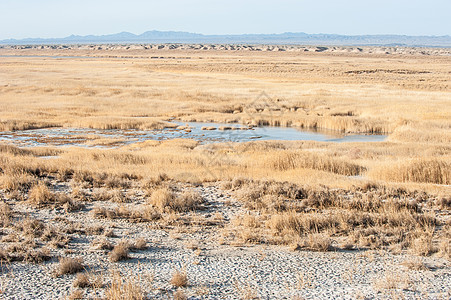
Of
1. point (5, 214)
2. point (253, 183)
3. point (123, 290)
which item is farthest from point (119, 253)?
point (253, 183)

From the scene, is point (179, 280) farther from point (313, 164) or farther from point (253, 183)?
point (313, 164)

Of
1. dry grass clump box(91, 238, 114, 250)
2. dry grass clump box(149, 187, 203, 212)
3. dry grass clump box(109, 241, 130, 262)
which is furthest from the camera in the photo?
dry grass clump box(149, 187, 203, 212)

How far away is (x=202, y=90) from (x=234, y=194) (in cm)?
3846

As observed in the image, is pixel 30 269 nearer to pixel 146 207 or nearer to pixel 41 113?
pixel 146 207

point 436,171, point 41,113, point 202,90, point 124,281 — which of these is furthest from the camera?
point 202,90

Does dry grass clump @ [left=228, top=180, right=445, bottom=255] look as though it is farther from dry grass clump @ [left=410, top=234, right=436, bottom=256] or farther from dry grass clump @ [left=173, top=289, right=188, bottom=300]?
dry grass clump @ [left=173, top=289, right=188, bottom=300]

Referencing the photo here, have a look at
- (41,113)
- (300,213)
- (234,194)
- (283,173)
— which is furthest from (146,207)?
(41,113)

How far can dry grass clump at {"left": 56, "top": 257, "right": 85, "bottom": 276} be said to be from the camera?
8.42m

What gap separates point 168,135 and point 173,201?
735 inches

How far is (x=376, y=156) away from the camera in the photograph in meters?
22.7

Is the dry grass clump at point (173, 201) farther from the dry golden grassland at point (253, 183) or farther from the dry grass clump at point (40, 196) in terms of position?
the dry grass clump at point (40, 196)

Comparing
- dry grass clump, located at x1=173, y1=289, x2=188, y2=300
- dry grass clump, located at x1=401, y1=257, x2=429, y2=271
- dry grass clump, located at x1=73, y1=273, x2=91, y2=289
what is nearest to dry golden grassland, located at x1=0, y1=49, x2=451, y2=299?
dry grass clump, located at x1=73, y1=273, x2=91, y2=289

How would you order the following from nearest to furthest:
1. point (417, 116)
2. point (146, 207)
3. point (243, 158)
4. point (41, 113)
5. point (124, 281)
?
point (124, 281), point (146, 207), point (243, 158), point (417, 116), point (41, 113)

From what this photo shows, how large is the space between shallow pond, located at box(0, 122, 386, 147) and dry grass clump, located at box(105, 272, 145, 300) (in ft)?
67.6
